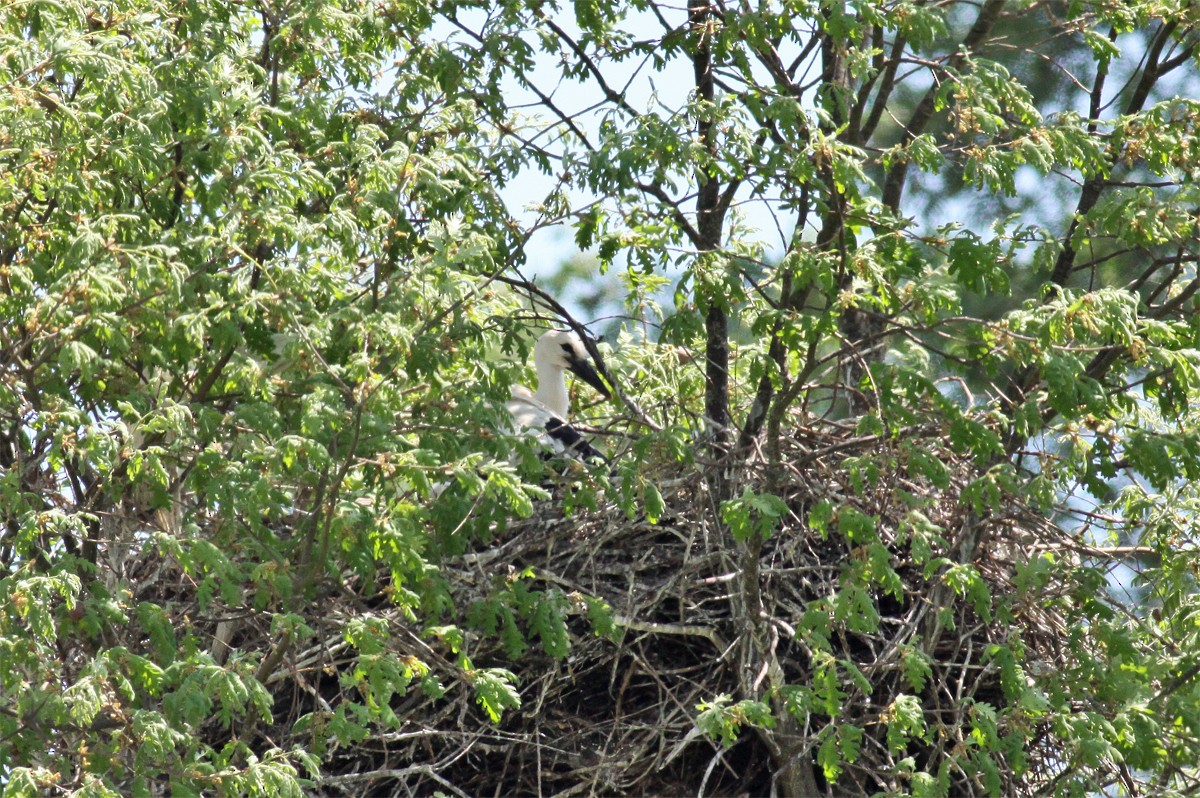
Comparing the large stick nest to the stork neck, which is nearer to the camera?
the large stick nest

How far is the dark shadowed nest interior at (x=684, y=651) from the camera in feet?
21.1

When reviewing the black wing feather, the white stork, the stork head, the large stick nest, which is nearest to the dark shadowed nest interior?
the large stick nest

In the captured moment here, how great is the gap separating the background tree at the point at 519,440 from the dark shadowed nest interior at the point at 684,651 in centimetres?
3

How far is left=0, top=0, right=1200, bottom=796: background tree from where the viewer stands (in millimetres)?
5195

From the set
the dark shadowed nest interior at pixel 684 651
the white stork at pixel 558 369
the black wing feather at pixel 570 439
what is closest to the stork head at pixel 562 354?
the white stork at pixel 558 369

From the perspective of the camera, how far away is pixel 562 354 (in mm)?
9086

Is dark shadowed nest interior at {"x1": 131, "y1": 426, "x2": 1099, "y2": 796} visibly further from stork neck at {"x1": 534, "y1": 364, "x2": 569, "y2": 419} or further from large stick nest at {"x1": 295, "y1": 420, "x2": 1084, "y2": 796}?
stork neck at {"x1": 534, "y1": 364, "x2": 569, "y2": 419}

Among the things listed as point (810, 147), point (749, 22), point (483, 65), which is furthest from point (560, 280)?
point (810, 147)

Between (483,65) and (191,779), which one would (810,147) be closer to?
(483,65)

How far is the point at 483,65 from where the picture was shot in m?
6.68

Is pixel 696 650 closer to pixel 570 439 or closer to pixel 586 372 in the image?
pixel 570 439

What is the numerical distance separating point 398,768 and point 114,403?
6.20 feet

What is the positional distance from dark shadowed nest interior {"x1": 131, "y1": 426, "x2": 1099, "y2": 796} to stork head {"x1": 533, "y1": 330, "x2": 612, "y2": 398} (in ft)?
6.94

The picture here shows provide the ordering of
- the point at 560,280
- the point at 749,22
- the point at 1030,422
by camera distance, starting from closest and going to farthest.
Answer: the point at 1030,422, the point at 749,22, the point at 560,280
